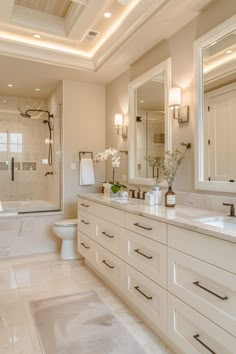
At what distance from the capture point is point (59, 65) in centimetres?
331

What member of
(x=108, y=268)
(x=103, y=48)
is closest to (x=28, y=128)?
(x=103, y=48)

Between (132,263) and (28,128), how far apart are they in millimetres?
3518

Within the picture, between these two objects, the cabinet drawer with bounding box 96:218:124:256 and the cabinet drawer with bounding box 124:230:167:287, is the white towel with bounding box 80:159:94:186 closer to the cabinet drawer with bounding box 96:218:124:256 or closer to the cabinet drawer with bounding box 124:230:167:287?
the cabinet drawer with bounding box 96:218:124:256

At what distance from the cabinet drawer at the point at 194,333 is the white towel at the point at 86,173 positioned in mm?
2532

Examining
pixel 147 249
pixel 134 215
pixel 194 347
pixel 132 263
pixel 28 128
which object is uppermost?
pixel 28 128

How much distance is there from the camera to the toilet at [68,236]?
3.43 meters

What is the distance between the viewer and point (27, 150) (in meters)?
4.74

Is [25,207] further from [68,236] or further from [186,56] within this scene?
[186,56]

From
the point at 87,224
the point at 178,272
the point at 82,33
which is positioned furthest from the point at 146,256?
the point at 82,33

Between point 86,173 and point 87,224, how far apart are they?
1.11 m

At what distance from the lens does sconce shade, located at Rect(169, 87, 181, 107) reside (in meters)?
2.41

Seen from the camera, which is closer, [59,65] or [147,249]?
[147,249]

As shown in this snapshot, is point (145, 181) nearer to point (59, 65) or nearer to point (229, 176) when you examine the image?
point (229, 176)

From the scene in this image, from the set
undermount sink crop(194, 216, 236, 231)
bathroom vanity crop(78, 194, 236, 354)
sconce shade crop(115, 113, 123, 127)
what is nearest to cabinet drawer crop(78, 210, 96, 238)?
bathroom vanity crop(78, 194, 236, 354)
